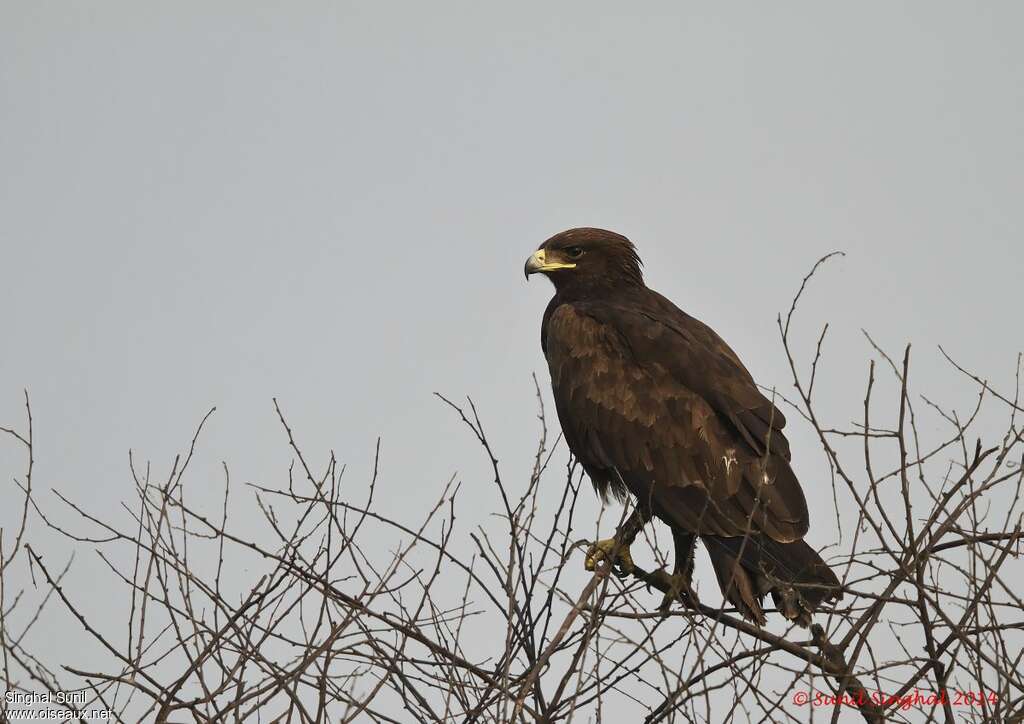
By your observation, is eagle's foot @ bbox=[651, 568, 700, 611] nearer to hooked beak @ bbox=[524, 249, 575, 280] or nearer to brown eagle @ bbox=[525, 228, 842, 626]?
brown eagle @ bbox=[525, 228, 842, 626]

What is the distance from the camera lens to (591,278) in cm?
730

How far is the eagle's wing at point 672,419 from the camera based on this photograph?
5.99 m

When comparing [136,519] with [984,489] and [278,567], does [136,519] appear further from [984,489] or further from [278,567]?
[984,489]

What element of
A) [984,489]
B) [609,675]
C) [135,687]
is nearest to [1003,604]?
[984,489]

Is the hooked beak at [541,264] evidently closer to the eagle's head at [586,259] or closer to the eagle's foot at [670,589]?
the eagle's head at [586,259]

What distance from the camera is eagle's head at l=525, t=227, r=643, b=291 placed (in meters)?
7.32

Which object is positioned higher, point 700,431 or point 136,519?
point 700,431

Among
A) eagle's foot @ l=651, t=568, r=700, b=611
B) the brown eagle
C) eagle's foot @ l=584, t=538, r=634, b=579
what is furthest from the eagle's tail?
eagle's foot @ l=584, t=538, r=634, b=579

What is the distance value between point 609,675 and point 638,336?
259cm

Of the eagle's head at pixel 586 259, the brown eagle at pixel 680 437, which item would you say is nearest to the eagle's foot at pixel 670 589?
the brown eagle at pixel 680 437

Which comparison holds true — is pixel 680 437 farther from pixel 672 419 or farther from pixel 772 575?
pixel 772 575

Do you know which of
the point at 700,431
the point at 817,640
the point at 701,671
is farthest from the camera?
the point at 700,431

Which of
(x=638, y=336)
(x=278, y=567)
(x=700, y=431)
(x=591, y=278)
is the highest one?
(x=591, y=278)

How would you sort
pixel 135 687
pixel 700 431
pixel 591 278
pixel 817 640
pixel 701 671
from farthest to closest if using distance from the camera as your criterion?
pixel 591 278
pixel 700 431
pixel 817 640
pixel 701 671
pixel 135 687
